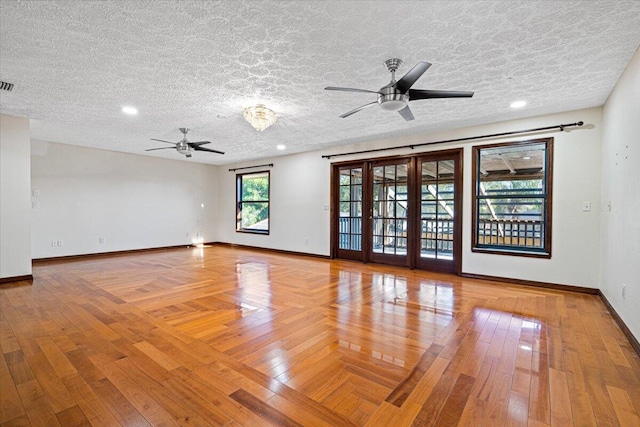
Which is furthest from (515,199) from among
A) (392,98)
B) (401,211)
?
(392,98)

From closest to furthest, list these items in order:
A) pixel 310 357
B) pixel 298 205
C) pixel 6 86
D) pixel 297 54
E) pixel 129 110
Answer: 1. pixel 310 357
2. pixel 297 54
3. pixel 6 86
4. pixel 129 110
5. pixel 298 205

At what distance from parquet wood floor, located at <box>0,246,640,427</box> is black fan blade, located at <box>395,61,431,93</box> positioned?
2215 millimetres

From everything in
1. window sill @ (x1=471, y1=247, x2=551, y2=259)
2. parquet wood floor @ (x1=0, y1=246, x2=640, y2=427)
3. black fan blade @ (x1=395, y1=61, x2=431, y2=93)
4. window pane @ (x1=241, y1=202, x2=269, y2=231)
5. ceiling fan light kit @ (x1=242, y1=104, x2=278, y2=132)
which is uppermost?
ceiling fan light kit @ (x1=242, y1=104, x2=278, y2=132)

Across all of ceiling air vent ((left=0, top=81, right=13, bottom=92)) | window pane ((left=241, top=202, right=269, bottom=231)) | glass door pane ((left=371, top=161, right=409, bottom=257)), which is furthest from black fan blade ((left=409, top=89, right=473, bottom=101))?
window pane ((left=241, top=202, right=269, bottom=231))

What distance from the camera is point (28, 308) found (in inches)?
127

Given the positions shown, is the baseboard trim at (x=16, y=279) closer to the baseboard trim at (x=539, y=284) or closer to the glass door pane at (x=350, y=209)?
the glass door pane at (x=350, y=209)

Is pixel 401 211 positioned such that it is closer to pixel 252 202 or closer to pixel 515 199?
pixel 515 199

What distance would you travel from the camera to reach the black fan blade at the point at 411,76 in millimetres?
2284

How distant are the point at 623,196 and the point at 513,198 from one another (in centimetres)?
157

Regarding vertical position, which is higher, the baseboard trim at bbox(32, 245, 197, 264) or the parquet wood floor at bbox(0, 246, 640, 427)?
the baseboard trim at bbox(32, 245, 197, 264)

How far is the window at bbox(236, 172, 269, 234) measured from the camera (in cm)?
825

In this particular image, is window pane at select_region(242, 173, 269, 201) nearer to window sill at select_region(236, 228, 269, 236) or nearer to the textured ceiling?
window sill at select_region(236, 228, 269, 236)

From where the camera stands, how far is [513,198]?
4.48 meters

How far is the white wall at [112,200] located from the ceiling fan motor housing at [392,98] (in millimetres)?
6865
